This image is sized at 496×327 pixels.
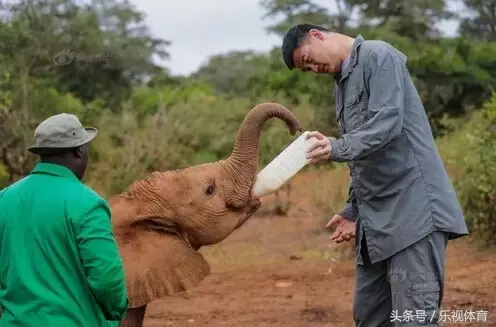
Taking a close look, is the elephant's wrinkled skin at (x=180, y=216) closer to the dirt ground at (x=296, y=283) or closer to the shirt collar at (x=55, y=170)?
the shirt collar at (x=55, y=170)

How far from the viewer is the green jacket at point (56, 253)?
3.30 meters

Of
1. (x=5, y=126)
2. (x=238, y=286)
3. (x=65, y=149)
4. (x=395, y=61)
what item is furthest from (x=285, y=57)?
(x=5, y=126)

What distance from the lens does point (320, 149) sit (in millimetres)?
4066

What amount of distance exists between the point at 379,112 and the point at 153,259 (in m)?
1.47

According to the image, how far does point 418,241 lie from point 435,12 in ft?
77.8

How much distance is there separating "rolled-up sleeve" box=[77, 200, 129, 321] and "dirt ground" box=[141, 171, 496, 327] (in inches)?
170

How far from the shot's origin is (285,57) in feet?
14.5

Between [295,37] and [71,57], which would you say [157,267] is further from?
[71,57]

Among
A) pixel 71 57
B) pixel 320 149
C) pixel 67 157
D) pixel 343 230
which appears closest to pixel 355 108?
pixel 320 149

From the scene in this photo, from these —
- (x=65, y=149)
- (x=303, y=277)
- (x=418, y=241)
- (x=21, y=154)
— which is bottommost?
(x=303, y=277)

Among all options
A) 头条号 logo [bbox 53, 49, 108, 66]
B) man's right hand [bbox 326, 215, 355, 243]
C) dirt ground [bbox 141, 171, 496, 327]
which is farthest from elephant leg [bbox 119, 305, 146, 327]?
头条号 logo [bbox 53, 49, 108, 66]

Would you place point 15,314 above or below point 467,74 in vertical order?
above

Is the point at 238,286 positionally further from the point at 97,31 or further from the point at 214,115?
the point at 97,31

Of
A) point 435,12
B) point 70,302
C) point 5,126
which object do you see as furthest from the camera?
point 435,12
